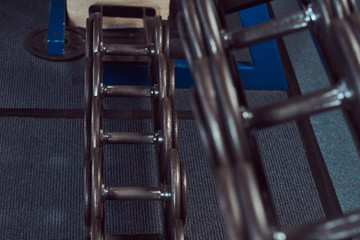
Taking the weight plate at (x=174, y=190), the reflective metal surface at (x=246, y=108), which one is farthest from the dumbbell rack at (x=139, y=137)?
the reflective metal surface at (x=246, y=108)

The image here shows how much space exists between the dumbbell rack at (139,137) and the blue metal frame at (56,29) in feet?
0.76

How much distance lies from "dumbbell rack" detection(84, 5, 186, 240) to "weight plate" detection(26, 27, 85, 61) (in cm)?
45

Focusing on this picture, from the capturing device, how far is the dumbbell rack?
100 centimetres

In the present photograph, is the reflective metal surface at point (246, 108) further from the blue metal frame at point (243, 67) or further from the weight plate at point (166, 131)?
the blue metal frame at point (243, 67)

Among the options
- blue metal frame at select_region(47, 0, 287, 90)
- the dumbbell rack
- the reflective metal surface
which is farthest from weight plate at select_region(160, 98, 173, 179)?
the reflective metal surface

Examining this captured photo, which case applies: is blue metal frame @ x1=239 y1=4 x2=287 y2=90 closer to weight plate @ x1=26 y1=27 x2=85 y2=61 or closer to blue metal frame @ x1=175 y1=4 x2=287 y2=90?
blue metal frame @ x1=175 y1=4 x2=287 y2=90

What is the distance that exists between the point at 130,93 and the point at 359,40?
3.38 ft

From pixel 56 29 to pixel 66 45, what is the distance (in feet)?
0.79

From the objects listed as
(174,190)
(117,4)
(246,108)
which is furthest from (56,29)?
(246,108)

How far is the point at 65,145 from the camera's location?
1491 millimetres

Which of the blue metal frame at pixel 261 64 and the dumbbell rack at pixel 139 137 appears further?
the blue metal frame at pixel 261 64

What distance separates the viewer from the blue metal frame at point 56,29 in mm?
1544

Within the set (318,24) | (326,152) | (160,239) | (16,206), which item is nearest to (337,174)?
(326,152)

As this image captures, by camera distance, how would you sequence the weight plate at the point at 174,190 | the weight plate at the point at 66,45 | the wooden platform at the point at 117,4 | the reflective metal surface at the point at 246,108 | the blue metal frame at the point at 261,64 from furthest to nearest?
the weight plate at the point at 66,45 → the blue metal frame at the point at 261,64 → the wooden platform at the point at 117,4 → the weight plate at the point at 174,190 → the reflective metal surface at the point at 246,108
